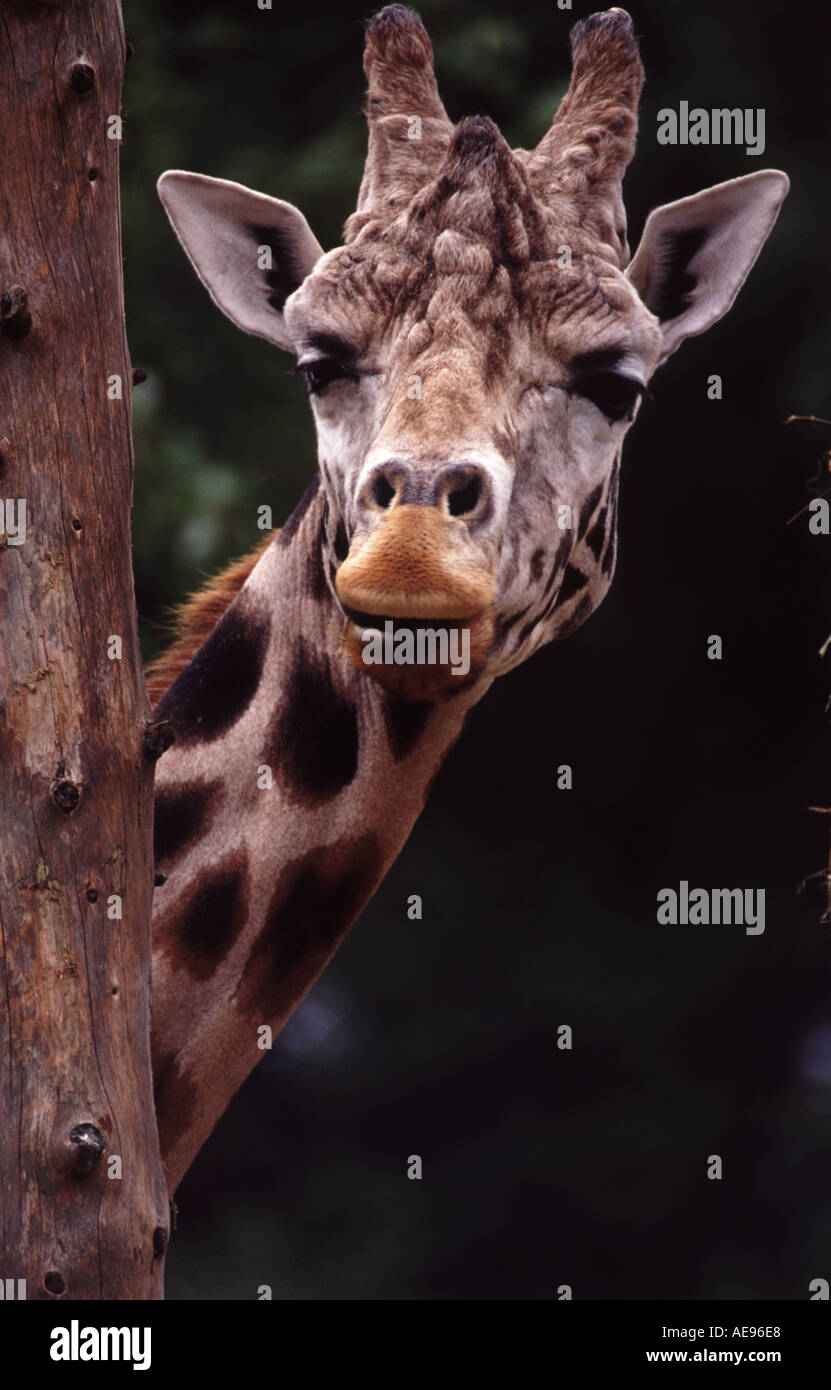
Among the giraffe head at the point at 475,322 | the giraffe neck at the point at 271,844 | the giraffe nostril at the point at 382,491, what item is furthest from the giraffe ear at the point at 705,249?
the giraffe nostril at the point at 382,491

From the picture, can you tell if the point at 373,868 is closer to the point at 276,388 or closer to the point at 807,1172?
the point at 276,388

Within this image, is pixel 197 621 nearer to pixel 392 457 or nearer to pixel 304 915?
pixel 304 915

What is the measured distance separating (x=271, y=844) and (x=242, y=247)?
1.41 meters

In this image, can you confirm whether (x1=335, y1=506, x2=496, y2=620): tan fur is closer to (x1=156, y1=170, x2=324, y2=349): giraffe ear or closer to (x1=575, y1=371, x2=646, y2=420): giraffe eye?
(x1=575, y1=371, x2=646, y2=420): giraffe eye

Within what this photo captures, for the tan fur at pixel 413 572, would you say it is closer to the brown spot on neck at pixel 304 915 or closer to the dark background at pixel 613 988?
the brown spot on neck at pixel 304 915

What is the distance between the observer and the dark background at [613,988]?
9.88 m

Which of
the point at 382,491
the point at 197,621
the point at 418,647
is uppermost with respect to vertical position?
the point at 197,621

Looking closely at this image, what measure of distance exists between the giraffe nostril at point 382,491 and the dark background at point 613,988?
6.41 metres

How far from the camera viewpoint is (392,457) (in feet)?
11.1

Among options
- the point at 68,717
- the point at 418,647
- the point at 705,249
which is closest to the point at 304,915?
the point at 418,647

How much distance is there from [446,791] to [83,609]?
7446 millimetres

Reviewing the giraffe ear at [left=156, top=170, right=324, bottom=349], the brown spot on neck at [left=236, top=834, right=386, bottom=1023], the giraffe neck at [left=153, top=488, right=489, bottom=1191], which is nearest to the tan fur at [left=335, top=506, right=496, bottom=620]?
the giraffe neck at [left=153, top=488, right=489, bottom=1191]
